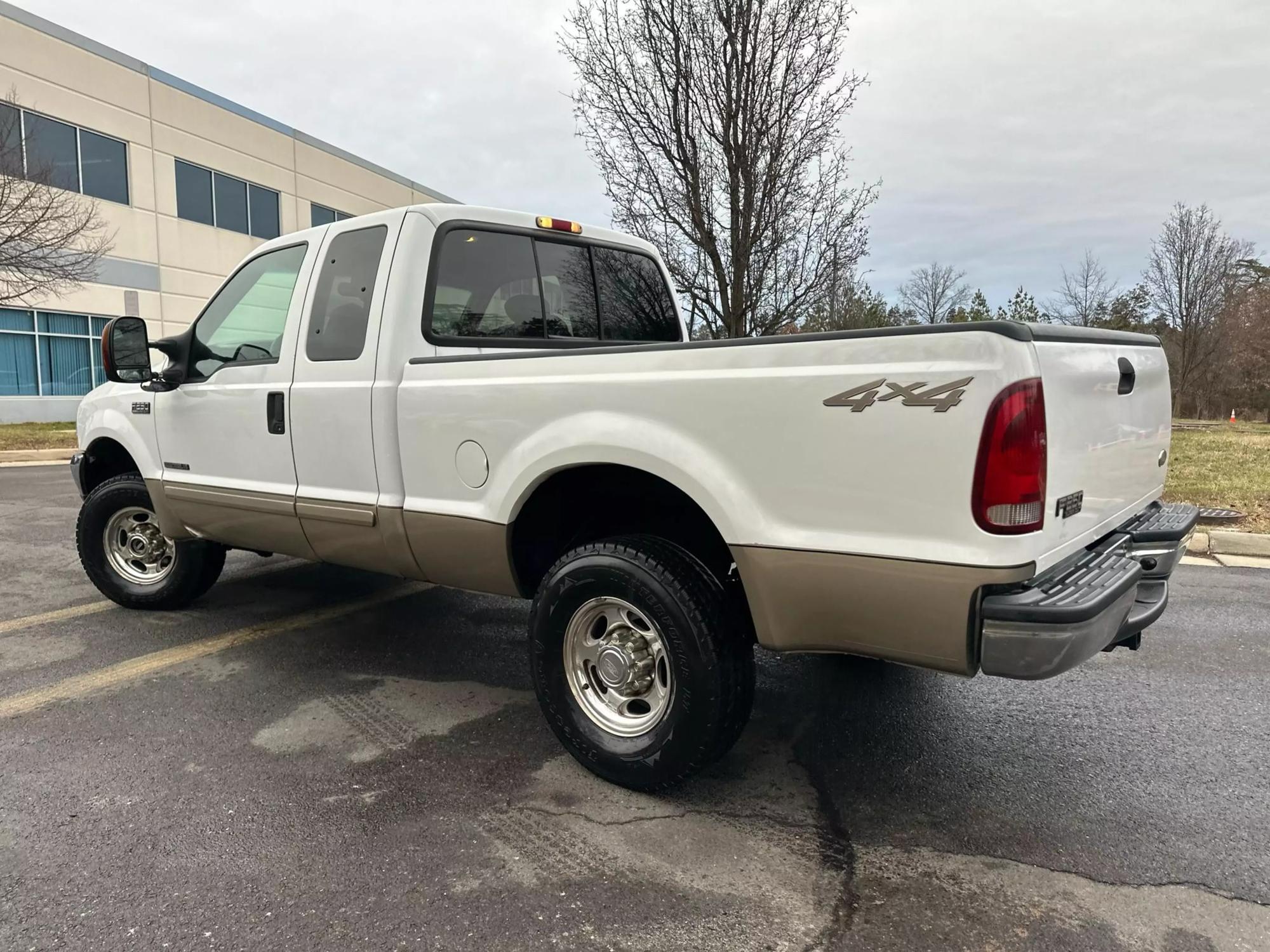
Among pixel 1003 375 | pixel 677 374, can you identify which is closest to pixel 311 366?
pixel 677 374

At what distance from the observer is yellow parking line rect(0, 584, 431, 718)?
3.57 metres

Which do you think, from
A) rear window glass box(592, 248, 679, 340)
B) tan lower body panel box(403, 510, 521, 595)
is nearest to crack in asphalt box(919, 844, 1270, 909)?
tan lower body panel box(403, 510, 521, 595)

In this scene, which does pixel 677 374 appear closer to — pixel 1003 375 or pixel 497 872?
pixel 1003 375

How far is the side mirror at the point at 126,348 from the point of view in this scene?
4129mm

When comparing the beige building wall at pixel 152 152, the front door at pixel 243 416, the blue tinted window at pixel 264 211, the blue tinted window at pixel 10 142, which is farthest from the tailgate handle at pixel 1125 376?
the blue tinted window at pixel 264 211

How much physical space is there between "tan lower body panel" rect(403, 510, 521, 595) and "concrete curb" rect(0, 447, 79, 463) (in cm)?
1244

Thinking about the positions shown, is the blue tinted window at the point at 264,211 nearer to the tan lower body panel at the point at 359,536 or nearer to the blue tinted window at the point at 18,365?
the blue tinted window at the point at 18,365

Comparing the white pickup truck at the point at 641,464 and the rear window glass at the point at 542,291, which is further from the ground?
the rear window glass at the point at 542,291

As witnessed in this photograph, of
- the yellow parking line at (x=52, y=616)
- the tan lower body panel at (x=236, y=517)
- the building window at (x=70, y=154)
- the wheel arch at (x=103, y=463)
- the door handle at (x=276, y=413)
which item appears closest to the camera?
the door handle at (x=276, y=413)

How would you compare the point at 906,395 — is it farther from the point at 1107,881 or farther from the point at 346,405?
the point at 346,405

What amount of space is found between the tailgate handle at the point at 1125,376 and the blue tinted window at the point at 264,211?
26.3 metres

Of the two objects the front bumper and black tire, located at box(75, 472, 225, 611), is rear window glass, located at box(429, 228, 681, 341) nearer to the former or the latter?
black tire, located at box(75, 472, 225, 611)

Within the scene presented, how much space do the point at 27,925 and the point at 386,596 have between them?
10.4ft

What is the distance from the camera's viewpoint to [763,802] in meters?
2.78
